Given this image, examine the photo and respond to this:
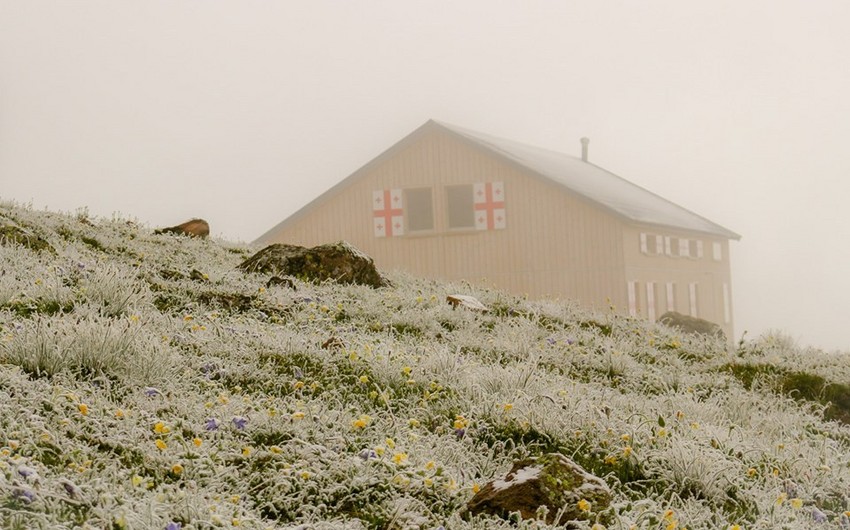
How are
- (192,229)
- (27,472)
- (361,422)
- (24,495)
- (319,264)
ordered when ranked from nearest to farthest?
(24,495), (27,472), (361,422), (319,264), (192,229)

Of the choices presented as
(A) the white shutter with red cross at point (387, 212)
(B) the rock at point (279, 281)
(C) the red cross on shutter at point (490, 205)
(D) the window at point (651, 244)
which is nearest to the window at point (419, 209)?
(A) the white shutter with red cross at point (387, 212)

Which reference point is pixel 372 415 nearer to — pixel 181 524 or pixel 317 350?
pixel 317 350

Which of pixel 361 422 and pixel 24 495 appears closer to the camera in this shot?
pixel 24 495

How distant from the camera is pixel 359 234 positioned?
76.1 feet

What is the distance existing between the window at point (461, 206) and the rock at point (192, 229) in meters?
10.2

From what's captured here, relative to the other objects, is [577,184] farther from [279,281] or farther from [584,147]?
[279,281]

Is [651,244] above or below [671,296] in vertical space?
above

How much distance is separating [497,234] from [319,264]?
38.8ft

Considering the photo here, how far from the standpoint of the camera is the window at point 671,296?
24.7 meters

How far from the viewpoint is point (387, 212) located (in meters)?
23.0

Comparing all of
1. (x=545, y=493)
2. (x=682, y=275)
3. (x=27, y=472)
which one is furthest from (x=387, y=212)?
(x=27, y=472)

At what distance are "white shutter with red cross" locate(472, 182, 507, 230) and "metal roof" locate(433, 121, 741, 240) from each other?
0.95 metres

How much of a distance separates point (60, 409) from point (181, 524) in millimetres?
1358

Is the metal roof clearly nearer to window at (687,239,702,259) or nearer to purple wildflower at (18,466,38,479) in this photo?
window at (687,239,702,259)
